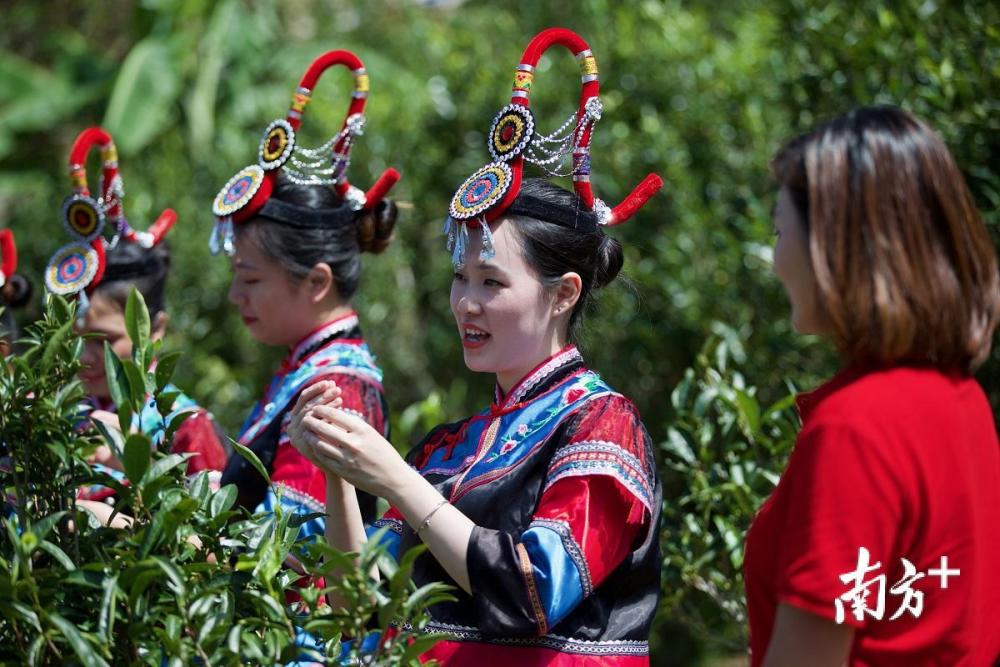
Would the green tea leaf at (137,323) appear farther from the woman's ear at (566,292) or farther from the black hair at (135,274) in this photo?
the black hair at (135,274)

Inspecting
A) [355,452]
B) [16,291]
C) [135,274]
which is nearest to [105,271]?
[135,274]

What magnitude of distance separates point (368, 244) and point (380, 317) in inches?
124

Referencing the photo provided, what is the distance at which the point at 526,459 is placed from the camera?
7.25 feet

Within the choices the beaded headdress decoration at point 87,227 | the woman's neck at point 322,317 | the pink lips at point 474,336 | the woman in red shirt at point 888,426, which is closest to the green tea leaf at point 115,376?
the pink lips at point 474,336

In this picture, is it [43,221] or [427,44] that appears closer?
[43,221]

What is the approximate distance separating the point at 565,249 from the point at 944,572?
1035 millimetres

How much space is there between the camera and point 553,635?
6.96 ft

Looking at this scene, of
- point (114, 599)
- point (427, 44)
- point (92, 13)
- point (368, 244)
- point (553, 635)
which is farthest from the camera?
point (92, 13)

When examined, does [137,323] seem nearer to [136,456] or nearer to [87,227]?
[136,456]

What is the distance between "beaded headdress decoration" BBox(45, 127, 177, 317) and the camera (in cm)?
343

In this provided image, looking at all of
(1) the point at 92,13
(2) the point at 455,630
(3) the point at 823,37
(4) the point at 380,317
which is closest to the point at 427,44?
(4) the point at 380,317

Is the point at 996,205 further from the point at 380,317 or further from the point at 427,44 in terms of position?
the point at 427,44

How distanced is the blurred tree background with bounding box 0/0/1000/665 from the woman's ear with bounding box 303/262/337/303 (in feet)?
2.36

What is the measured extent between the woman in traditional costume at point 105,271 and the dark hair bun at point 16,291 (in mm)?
166
